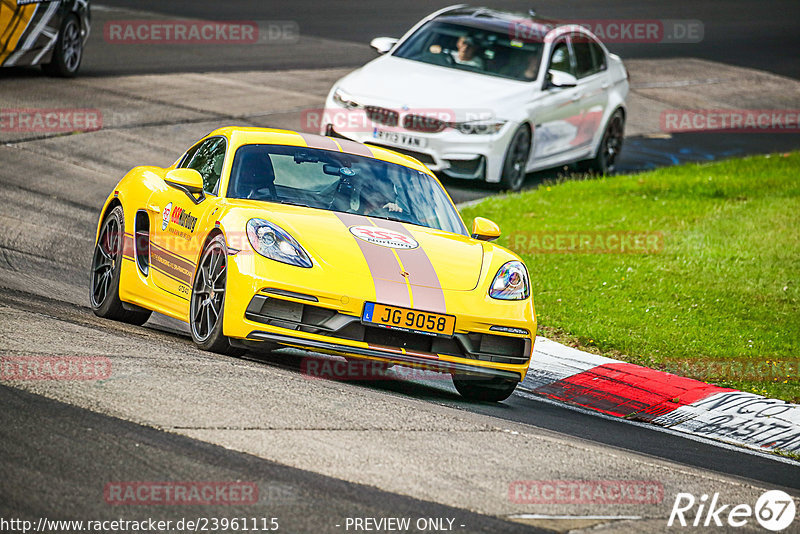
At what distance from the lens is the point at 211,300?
7578mm

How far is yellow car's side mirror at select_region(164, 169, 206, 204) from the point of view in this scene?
8.07 m

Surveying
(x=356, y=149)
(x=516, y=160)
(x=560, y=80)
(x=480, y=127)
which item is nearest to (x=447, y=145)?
(x=480, y=127)

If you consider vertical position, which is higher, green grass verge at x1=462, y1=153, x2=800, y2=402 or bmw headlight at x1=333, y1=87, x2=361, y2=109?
bmw headlight at x1=333, y1=87, x2=361, y2=109

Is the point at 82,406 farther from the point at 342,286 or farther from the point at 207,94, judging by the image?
the point at 207,94

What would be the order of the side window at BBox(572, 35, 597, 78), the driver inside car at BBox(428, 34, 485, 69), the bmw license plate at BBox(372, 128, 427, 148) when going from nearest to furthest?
the bmw license plate at BBox(372, 128, 427, 148) → the driver inside car at BBox(428, 34, 485, 69) → the side window at BBox(572, 35, 597, 78)

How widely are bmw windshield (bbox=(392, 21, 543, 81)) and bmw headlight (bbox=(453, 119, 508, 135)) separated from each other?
1148 mm

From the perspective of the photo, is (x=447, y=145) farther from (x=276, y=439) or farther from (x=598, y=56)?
(x=276, y=439)
